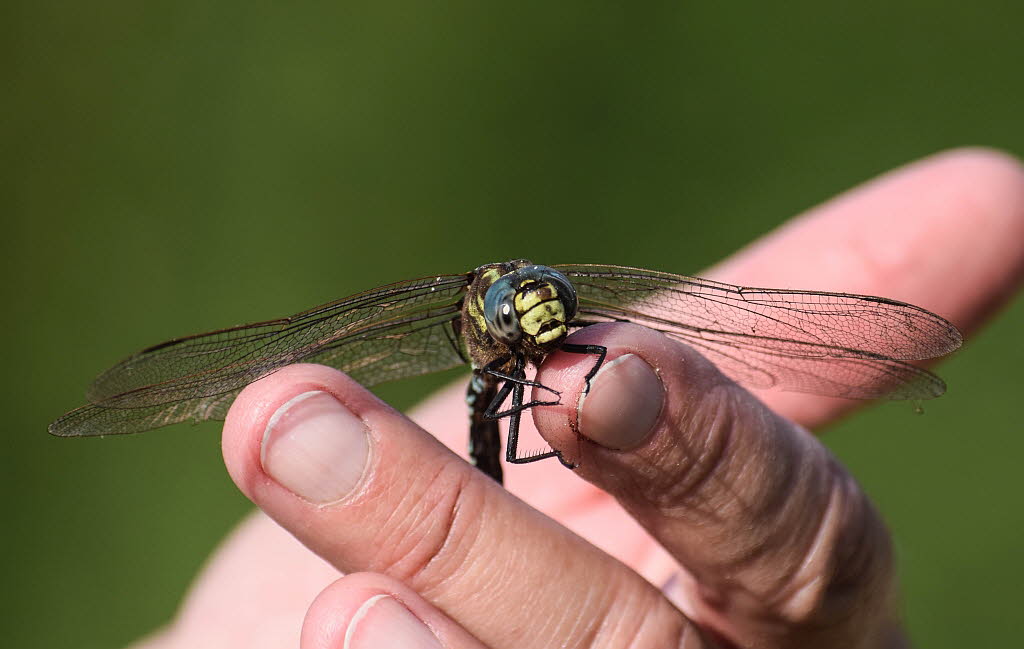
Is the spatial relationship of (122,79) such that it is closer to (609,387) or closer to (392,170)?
(392,170)

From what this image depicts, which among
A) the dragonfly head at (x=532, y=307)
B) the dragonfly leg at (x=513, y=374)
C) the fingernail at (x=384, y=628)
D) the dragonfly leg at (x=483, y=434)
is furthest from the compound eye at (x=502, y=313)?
the fingernail at (x=384, y=628)

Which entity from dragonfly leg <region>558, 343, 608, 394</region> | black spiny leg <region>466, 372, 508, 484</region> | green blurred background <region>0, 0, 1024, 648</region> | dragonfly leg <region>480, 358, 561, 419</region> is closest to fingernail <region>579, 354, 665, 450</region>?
dragonfly leg <region>558, 343, 608, 394</region>

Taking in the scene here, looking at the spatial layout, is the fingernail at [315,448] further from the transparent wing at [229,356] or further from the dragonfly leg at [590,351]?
the dragonfly leg at [590,351]

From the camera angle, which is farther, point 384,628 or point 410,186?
point 410,186

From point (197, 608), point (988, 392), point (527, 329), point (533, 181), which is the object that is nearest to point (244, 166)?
point (533, 181)

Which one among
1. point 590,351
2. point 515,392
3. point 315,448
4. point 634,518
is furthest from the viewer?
point 634,518

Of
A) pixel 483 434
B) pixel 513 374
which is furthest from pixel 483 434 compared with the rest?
pixel 513 374

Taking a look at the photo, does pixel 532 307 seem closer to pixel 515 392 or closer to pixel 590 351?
pixel 590 351
